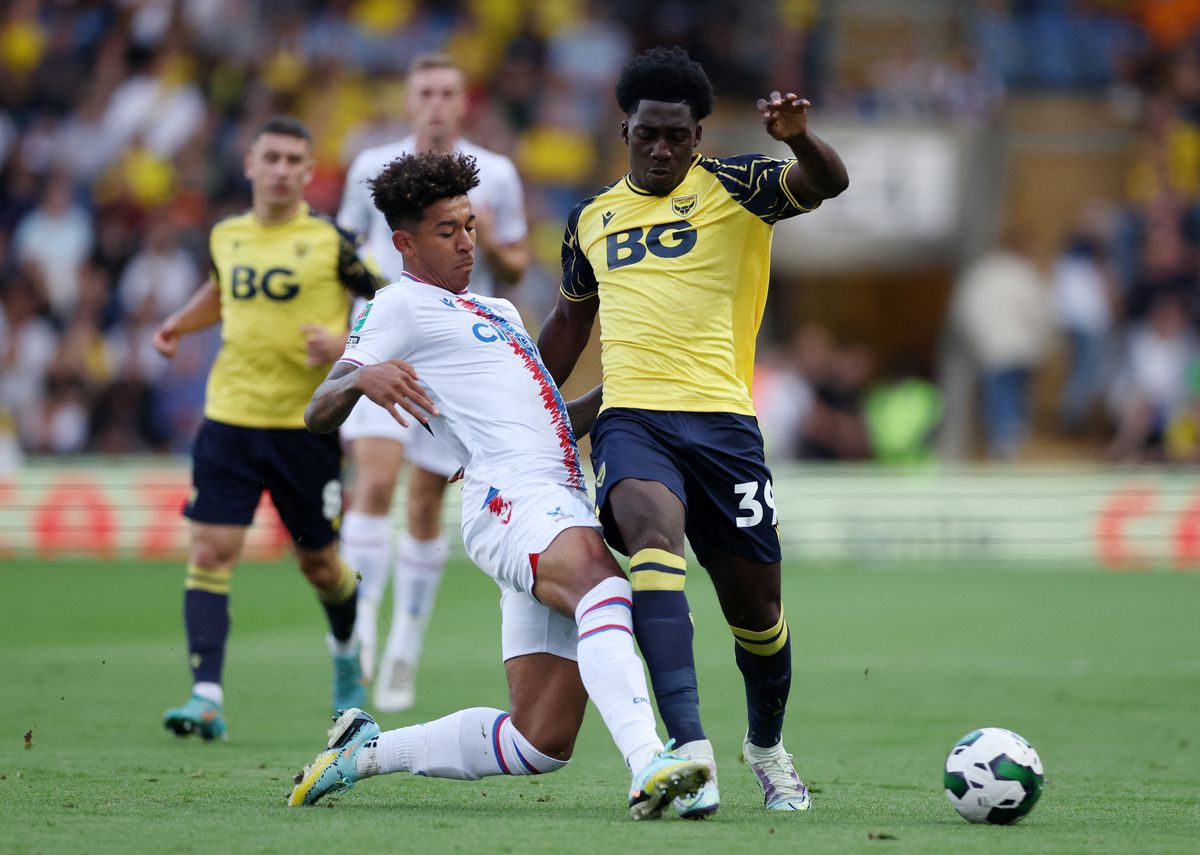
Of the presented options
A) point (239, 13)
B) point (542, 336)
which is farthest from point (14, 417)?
point (542, 336)

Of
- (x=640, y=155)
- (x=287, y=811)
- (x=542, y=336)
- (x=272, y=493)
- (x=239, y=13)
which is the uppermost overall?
(x=239, y=13)

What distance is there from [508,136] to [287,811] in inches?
613

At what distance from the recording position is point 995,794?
5.37 m

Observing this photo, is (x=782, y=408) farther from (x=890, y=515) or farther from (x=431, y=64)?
(x=431, y=64)

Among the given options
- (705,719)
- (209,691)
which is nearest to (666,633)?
(209,691)

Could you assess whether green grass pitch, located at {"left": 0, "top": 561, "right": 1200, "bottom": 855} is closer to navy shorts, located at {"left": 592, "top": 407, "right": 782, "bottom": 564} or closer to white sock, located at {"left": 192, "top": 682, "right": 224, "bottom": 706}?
white sock, located at {"left": 192, "top": 682, "right": 224, "bottom": 706}

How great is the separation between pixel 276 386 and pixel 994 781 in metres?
4.26

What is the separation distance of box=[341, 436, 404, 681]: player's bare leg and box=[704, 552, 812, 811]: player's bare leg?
3433 millimetres

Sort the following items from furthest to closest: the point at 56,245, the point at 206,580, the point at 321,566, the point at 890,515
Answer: the point at 56,245 < the point at 890,515 < the point at 321,566 < the point at 206,580

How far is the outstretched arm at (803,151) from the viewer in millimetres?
5453

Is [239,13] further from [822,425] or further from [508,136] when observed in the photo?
[822,425]

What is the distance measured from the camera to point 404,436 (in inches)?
356

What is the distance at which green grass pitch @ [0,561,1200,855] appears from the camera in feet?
16.6

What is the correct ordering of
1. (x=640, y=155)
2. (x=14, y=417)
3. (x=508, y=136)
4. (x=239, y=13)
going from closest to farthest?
(x=640, y=155) → (x=14, y=417) → (x=508, y=136) → (x=239, y=13)
